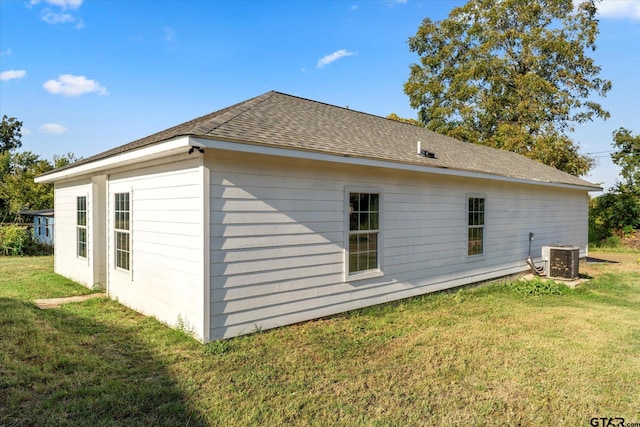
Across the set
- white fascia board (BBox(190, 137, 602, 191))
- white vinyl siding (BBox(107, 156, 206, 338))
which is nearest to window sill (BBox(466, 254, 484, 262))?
white fascia board (BBox(190, 137, 602, 191))

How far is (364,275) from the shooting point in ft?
20.4

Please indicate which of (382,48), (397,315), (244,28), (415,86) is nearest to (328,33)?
(382,48)

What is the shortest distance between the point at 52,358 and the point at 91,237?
428 centimetres

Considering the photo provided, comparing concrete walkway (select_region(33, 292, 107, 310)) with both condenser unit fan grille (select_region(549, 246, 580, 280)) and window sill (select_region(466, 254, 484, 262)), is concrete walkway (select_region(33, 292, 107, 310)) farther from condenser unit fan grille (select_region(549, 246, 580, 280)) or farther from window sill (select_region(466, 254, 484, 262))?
condenser unit fan grille (select_region(549, 246, 580, 280))

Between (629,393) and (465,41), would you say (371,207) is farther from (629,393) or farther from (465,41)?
(465,41)

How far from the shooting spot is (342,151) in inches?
221

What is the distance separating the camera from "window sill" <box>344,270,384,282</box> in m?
6.01

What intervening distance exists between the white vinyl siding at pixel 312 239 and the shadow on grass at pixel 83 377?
105cm

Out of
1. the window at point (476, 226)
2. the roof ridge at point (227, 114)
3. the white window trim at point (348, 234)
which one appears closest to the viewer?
the roof ridge at point (227, 114)

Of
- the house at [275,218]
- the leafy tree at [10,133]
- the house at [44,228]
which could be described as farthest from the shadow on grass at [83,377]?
the leafy tree at [10,133]

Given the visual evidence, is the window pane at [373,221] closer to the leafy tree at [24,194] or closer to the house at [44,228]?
the house at [44,228]

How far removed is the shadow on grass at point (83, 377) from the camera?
290 cm

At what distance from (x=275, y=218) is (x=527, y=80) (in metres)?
22.2

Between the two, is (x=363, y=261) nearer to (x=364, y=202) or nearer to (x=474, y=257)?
(x=364, y=202)
